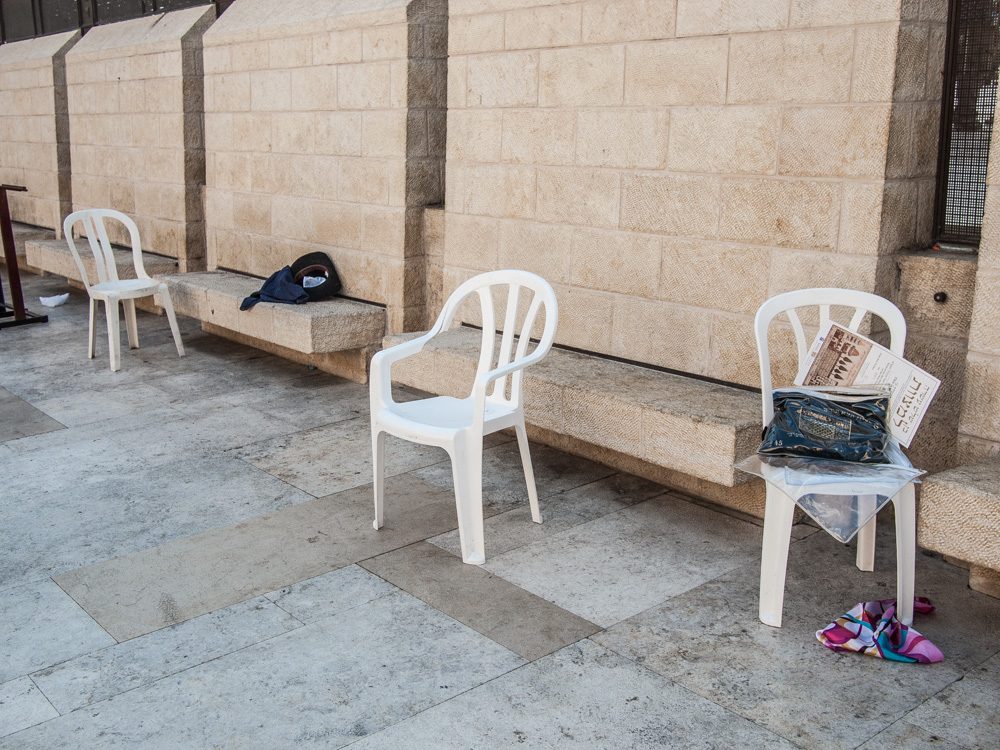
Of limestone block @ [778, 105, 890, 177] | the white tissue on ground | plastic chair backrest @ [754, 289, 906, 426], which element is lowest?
the white tissue on ground

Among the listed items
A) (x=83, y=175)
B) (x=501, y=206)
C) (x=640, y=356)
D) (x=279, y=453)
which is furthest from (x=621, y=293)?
(x=83, y=175)

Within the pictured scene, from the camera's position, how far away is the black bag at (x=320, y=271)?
625cm

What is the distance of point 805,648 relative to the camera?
3.07 m

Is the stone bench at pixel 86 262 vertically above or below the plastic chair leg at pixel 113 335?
above

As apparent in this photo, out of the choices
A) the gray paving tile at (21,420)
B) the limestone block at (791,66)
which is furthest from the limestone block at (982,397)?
the gray paving tile at (21,420)

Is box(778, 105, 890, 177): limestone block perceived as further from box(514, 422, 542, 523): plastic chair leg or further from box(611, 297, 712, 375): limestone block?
box(514, 422, 542, 523): plastic chair leg

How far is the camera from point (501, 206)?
17.0ft

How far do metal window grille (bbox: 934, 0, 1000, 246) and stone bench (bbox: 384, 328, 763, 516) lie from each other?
99cm

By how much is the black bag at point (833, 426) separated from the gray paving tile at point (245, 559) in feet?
4.54

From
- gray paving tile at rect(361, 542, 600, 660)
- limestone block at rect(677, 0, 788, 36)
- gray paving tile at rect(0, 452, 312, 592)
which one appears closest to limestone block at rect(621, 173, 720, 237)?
limestone block at rect(677, 0, 788, 36)

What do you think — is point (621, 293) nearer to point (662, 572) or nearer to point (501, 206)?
point (501, 206)

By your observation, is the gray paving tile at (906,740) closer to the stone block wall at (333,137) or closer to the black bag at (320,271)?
the stone block wall at (333,137)

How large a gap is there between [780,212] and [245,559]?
234 centimetres

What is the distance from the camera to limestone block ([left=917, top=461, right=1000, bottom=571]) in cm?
298
